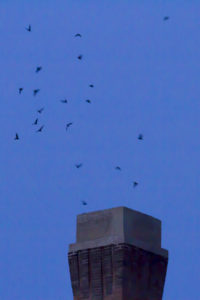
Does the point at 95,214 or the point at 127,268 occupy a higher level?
the point at 95,214

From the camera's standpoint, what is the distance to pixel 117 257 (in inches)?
1048

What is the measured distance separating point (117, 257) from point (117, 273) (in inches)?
18.4

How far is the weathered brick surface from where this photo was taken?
26.5 m

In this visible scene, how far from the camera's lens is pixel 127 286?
26516 mm

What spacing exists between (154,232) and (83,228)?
7.19ft

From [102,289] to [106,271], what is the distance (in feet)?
1.78

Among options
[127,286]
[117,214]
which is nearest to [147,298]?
[127,286]

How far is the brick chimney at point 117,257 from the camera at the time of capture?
1047 inches

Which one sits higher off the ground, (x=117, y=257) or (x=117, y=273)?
(x=117, y=257)

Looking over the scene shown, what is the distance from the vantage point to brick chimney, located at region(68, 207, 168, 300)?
1047 inches

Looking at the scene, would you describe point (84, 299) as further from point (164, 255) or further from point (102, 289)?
point (164, 255)

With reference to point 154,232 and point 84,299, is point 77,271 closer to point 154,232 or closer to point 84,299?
point 84,299

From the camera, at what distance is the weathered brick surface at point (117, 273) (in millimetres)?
26516

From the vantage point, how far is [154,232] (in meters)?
27.7
